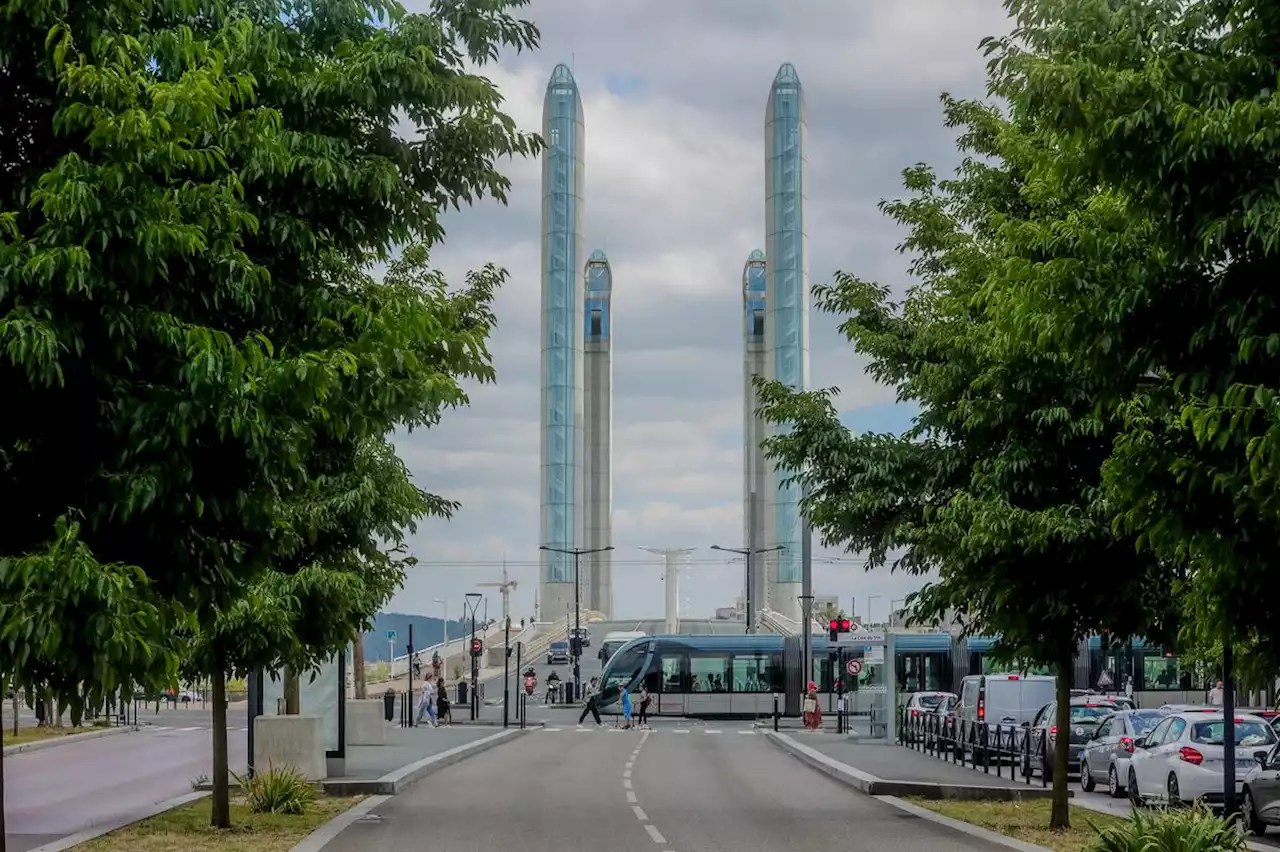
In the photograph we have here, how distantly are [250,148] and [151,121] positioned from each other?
1208mm

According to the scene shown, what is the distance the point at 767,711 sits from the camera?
224 feet

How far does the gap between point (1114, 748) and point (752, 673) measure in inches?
1502

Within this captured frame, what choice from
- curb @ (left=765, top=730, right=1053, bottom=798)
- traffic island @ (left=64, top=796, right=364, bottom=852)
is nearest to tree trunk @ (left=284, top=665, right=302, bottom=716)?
traffic island @ (left=64, top=796, right=364, bottom=852)

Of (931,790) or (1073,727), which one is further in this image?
(1073,727)

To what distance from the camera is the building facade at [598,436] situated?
146750 millimetres

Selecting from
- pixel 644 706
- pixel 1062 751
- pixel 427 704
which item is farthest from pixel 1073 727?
pixel 644 706

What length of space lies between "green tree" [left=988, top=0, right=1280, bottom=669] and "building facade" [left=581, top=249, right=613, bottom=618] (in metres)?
133

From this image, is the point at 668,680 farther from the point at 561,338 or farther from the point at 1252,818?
the point at 561,338

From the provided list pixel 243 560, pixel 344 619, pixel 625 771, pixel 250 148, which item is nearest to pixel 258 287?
pixel 250 148

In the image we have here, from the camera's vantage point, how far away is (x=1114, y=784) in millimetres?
29344

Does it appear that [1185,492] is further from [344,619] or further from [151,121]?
[344,619]

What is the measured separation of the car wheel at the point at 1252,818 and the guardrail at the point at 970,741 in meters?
4.51

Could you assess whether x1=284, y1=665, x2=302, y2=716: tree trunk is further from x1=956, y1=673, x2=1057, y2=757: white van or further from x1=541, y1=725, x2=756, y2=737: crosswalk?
x1=541, y1=725, x2=756, y2=737: crosswalk

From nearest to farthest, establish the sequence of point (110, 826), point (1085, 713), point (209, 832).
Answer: point (209, 832) → point (110, 826) → point (1085, 713)
